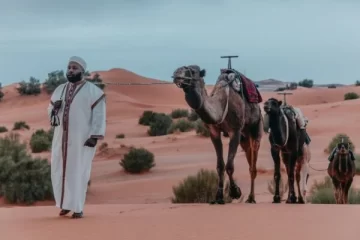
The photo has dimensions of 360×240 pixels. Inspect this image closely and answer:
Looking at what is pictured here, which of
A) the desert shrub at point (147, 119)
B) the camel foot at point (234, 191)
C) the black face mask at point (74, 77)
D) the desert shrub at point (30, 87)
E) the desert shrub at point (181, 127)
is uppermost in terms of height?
the desert shrub at point (30, 87)

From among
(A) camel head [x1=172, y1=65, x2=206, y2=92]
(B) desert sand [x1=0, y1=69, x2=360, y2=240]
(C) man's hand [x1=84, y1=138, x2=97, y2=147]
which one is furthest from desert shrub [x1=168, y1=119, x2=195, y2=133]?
(C) man's hand [x1=84, y1=138, x2=97, y2=147]

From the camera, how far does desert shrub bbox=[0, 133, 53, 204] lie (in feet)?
61.3

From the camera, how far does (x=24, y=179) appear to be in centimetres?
1928

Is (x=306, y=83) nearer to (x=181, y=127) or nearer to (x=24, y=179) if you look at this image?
(x=181, y=127)

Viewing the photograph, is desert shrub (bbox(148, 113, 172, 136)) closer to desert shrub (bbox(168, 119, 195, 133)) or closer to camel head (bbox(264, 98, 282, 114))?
desert shrub (bbox(168, 119, 195, 133))

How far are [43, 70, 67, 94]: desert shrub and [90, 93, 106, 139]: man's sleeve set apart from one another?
218ft

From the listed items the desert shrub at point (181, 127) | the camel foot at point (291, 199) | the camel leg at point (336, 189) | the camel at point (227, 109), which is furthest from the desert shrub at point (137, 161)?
the desert shrub at point (181, 127)

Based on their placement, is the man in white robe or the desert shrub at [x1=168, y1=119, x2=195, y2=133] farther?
the desert shrub at [x1=168, y1=119, x2=195, y2=133]

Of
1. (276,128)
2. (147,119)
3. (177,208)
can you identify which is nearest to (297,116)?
(276,128)

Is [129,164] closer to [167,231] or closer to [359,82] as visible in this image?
[167,231]

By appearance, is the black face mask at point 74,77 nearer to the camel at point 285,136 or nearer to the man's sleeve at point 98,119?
the man's sleeve at point 98,119

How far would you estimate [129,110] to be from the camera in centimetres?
6391

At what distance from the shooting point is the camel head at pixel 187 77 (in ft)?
31.1

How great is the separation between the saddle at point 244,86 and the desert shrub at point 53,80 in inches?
2531
